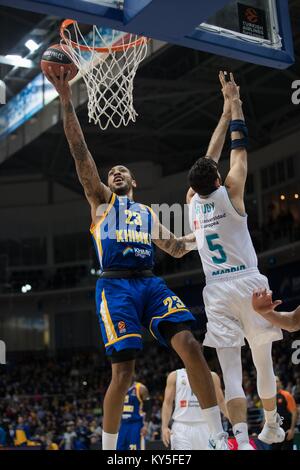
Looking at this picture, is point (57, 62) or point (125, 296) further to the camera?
point (57, 62)

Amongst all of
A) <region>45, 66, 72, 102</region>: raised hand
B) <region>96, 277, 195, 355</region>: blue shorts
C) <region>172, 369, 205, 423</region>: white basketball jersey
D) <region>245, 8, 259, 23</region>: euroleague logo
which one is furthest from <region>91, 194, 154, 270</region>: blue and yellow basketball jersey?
<region>172, 369, 205, 423</region>: white basketball jersey

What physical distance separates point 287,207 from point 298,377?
9093mm

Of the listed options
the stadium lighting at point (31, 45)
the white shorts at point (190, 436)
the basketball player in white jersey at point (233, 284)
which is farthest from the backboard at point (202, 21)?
the stadium lighting at point (31, 45)

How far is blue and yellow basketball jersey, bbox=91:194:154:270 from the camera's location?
5.56 m

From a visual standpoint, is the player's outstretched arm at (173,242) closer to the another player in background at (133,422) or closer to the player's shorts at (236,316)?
the player's shorts at (236,316)

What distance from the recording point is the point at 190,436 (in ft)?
27.7

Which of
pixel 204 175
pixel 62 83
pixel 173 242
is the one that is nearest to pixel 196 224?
pixel 204 175

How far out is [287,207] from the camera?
27016 millimetres

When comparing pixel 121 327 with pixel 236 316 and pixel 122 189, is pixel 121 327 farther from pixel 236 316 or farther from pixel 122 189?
pixel 122 189

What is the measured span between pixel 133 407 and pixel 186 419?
2.54 meters

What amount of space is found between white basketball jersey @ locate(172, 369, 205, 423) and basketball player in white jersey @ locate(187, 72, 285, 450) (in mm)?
3202

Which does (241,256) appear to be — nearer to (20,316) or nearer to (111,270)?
(111,270)

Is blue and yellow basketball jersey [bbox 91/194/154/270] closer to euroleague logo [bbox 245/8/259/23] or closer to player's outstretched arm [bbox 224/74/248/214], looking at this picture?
player's outstretched arm [bbox 224/74/248/214]
